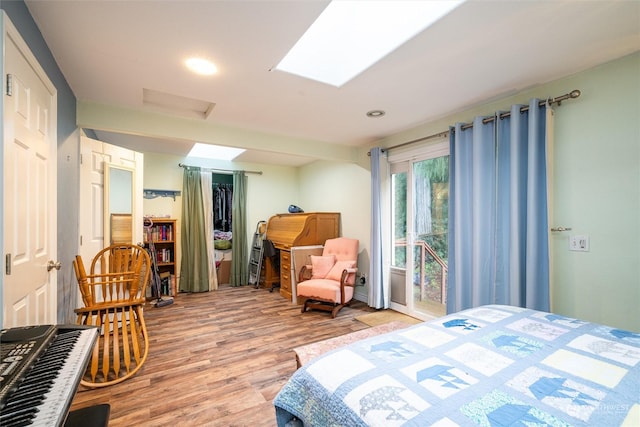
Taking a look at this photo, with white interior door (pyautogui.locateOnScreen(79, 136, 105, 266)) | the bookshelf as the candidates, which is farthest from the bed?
the bookshelf

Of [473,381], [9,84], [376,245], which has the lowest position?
[473,381]

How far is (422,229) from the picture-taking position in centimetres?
347

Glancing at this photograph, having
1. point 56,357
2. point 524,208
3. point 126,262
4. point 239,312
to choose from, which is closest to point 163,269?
point 239,312

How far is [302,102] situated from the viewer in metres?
2.60

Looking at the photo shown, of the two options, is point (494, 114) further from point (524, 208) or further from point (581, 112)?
point (524, 208)

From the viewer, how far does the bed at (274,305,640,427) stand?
0.82m

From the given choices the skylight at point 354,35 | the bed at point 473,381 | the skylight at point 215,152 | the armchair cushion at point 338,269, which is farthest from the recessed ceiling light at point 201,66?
the armchair cushion at point 338,269

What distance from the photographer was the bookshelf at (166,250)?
4535 millimetres

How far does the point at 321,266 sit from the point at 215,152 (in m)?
2.88

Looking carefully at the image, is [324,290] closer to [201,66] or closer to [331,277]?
[331,277]

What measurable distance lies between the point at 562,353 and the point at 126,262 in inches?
125

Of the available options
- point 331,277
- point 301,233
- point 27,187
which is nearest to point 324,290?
point 331,277

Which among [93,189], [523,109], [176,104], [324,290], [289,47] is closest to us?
[289,47]

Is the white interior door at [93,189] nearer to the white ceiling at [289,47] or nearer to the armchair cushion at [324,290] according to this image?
the white ceiling at [289,47]
